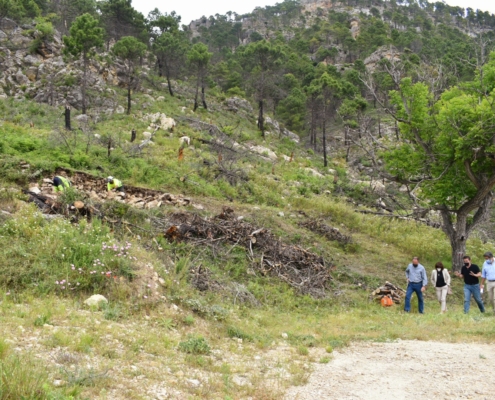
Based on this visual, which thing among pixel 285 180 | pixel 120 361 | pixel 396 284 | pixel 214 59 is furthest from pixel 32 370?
pixel 214 59

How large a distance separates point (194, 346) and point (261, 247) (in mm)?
5330

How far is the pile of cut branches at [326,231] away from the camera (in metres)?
13.3

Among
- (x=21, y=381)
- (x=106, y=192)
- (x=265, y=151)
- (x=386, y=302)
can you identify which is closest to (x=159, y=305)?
(x=21, y=381)

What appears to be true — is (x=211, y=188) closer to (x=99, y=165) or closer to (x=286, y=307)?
(x=99, y=165)

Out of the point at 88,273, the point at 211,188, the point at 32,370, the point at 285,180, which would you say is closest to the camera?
the point at 32,370

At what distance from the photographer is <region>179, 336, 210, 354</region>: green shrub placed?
478cm

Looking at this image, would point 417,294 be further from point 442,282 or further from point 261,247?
point 261,247

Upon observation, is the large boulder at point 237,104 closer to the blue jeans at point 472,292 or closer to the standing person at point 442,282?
the standing person at point 442,282

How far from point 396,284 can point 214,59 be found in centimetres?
5075

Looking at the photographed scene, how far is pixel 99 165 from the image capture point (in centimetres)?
1392

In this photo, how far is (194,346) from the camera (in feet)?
15.9

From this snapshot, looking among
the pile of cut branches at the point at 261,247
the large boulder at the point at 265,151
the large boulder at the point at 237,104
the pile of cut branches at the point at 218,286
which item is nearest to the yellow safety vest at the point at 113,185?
the pile of cut branches at the point at 261,247

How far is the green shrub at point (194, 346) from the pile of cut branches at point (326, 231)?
8981mm

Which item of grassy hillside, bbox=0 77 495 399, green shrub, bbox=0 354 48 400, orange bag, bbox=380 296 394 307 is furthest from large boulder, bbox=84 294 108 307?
orange bag, bbox=380 296 394 307
